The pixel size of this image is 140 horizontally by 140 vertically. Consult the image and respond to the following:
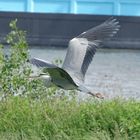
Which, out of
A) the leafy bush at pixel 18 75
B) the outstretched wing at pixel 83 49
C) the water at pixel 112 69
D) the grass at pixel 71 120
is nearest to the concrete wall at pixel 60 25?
the water at pixel 112 69

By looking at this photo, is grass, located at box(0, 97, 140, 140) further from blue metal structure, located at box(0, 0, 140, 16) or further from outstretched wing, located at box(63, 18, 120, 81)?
blue metal structure, located at box(0, 0, 140, 16)

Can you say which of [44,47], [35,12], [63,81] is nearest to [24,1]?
[35,12]

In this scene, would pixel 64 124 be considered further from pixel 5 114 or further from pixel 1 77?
pixel 1 77

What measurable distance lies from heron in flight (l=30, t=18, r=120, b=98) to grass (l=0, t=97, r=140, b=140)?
170 millimetres

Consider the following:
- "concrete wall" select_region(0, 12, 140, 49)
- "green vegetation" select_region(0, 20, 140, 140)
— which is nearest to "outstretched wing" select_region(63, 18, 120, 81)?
"green vegetation" select_region(0, 20, 140, 140)

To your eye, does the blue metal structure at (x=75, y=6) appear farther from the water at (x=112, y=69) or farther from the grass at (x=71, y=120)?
the grass at (x=71, y=120)

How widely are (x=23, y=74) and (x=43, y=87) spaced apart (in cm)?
34

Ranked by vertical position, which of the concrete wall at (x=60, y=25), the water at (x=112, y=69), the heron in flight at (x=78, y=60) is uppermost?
the heron in flight at (x=78, y=60)

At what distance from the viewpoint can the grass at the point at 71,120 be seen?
6367 mm

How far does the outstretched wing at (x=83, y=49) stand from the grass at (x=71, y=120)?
15.0 inches

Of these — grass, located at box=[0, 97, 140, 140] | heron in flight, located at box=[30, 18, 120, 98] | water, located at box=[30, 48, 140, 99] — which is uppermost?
heron in flight, located at box=[30, 18, 120, 98]

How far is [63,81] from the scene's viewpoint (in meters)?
7.11

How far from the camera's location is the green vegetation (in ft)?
20.9

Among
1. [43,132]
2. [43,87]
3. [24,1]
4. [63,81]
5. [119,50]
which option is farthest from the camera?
[24,1]
